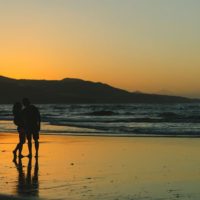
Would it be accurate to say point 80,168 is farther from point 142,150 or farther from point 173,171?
point 142,150

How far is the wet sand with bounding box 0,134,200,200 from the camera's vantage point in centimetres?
906

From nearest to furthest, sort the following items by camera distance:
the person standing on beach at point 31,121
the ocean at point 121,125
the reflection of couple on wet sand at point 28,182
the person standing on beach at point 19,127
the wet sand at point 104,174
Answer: the wet sand at point 104,174 → the reflection of couple on wet sand at point 28,182 → the person standing on beach at point 31,121 → the person standing on beach at point 19,127 → the ocean at point 121,125

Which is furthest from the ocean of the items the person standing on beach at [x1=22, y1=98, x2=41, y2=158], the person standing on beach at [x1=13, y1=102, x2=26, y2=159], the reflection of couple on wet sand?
the reflection of couple on wet sand

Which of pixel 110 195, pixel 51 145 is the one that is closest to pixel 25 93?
pixel 51 145

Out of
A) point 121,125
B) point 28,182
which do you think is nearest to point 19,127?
point 28,182

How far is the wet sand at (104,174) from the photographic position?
9.06 m

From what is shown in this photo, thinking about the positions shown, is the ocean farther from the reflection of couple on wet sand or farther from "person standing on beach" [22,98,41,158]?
the reflection of couple on wet sand

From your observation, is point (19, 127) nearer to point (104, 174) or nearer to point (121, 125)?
point (104, 174)

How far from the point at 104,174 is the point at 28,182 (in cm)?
177

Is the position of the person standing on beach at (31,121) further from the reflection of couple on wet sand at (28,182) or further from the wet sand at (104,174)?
the reflection of couple on wet sand at (28,182)

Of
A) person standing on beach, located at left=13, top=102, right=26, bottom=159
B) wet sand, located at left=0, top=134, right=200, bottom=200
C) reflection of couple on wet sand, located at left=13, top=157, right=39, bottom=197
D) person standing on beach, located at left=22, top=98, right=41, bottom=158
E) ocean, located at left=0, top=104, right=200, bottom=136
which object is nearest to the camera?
wet sand, located at left=0, top=134, right=200, bottom=200

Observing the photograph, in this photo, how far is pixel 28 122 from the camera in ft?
48.1

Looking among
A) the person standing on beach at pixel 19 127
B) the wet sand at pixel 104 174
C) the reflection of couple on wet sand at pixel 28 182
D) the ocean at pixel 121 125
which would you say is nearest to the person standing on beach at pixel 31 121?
the person standing on beach at pixel 19 127

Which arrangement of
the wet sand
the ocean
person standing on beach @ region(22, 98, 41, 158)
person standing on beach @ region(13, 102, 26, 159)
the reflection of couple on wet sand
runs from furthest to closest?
the ocean < person standing on beach @ region(13, 102, 26, 159) < person standing on beach @ region(22, 98, 41, 158) < the reflection of couple on wet sand < the wet sand
